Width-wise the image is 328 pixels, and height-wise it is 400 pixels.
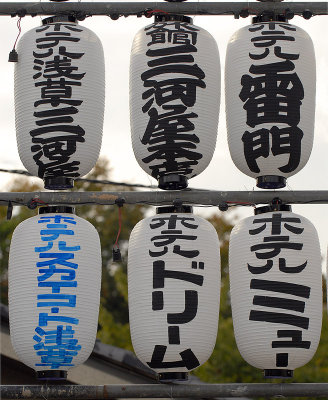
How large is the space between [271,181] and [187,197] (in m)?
0.69

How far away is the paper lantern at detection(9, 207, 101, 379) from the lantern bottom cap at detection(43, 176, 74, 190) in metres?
0.28

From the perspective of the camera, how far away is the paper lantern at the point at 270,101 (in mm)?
7453

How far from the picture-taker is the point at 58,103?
24.9ft

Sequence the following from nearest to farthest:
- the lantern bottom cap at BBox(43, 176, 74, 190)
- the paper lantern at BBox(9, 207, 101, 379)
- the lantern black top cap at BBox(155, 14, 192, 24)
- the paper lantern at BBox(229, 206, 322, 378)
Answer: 1. the paper lantern at BBox(229, 206, 322, 378)
2. the paper lantern at BBox(9, 207, 101, 379)
3. the lantern bottom cap at BBox(43, 176, 74, 190)
4. the lantern black top cap at BBox(155, 14, 192, 24)

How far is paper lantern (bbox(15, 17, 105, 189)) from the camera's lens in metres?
→ 7.57

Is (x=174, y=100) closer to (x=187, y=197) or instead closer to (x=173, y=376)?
(x=187, y=197)

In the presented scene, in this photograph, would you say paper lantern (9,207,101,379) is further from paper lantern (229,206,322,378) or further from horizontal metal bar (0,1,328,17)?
horizontal metal bar (0,1,328,17)

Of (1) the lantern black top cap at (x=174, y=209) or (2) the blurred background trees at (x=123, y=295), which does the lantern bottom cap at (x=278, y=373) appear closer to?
(1) the lantern black top cap at (x=174, y=209)

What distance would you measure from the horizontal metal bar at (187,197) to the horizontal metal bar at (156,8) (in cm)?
154

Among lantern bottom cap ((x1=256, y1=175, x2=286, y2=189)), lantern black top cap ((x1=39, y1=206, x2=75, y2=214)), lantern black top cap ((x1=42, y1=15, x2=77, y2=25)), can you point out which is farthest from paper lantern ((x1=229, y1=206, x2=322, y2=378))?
lantern black top cap ((x1=42, y1=15, x2=77, y2=25))

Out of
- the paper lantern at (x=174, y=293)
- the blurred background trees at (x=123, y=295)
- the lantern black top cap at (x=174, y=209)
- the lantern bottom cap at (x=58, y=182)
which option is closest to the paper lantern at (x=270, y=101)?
the lantern black top cap at (x=174, y=209)

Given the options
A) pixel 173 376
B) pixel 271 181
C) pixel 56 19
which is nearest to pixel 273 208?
pixel 271 181

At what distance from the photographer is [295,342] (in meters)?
7.16

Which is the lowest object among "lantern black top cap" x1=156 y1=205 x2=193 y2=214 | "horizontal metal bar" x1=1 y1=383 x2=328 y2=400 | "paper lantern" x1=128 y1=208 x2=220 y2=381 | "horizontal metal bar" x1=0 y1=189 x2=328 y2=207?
"horizontal metal bar" x1=1 y1=383 x2=328 y2=400
